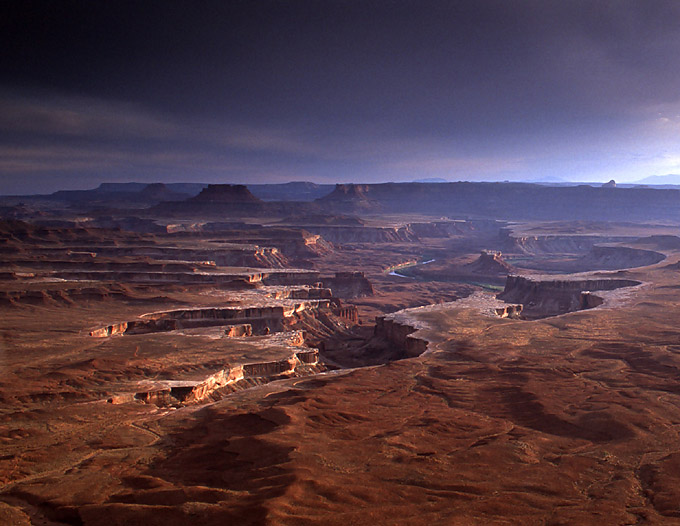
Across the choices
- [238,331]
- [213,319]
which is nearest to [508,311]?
[238,331]

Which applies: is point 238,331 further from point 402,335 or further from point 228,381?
point 228,381

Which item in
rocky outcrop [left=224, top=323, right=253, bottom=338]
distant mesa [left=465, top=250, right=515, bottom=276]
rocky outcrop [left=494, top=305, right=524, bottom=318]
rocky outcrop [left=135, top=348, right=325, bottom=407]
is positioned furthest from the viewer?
distant mesa [left=465, top=250, right=515, bottom=276]

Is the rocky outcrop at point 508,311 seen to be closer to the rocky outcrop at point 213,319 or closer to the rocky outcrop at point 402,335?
the rocky outcrop at point 402,335

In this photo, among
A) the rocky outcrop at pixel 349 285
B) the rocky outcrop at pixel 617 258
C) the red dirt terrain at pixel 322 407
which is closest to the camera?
the red dirt terrain at pixel 322 407

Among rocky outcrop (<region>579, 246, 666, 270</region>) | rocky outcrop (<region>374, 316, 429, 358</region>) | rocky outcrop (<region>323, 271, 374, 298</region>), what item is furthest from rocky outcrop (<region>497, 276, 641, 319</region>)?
rocky outcrop (<region>579, 246, 666, 270</region>)

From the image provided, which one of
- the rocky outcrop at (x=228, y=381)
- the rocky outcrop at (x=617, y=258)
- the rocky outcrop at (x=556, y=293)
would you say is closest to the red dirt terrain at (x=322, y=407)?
the rocky outcrop at (x=228, y=381)

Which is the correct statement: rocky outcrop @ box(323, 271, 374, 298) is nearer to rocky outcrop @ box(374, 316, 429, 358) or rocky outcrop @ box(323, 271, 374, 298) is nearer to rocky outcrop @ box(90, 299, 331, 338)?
rocky outcrop @ box(90, 299, 331, 338)

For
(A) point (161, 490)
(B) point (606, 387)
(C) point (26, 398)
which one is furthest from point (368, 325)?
(A) point (161, 490)
